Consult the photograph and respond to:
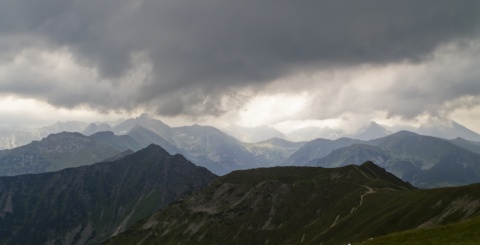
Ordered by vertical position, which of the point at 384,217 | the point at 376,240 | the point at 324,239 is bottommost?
the point at 324,239

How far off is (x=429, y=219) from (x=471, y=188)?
1934cm

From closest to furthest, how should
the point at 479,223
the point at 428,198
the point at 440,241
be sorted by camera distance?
the point at 440,241, the point at 479,223, the point at 428,198

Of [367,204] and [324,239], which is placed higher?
[367,204]

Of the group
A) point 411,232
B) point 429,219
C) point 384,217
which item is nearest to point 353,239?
point 384,217

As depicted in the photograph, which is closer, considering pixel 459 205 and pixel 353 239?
pixel 459 205

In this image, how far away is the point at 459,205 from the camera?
12950 centimetres

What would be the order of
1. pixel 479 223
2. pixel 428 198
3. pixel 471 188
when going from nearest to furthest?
1. pixel 479 223
2. pixel 471 188
3. pixel 428 198

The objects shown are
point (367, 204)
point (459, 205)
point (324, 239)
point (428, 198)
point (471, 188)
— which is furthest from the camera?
point (367, 204)

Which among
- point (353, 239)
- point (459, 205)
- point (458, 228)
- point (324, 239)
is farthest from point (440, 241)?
point (324, 239)

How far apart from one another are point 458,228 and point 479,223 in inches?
96.3

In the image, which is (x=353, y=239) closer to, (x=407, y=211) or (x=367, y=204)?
(x=407, y=211)

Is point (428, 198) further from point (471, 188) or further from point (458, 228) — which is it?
point (458, 228)

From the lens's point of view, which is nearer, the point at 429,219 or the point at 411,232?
the point at 411,232

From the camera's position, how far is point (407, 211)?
480 feet
